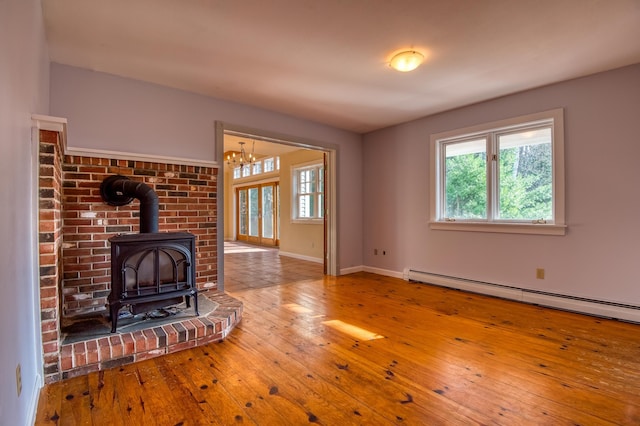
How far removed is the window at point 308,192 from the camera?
272 inches

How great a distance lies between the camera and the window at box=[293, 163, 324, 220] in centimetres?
691

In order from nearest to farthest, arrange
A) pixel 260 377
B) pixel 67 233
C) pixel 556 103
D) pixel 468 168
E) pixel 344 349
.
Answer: pixel 260 377, pixel 344 349, pixel 67 233, pixel 556 103, pixel 468 168

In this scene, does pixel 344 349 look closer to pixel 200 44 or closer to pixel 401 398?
pixel 401 398

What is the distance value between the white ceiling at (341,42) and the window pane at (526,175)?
1.91ft

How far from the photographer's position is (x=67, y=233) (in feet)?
9.19

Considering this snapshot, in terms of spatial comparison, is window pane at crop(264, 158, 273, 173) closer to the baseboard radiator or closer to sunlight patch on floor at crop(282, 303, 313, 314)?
the baseboard radiator

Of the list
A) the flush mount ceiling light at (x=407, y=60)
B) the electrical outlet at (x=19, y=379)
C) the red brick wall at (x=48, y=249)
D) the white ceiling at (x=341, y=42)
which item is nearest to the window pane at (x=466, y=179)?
the white ceiling at (x=341, y=42)

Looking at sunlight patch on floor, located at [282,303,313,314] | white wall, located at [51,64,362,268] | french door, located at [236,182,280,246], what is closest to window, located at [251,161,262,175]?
french door, located at [236,182,280,246]

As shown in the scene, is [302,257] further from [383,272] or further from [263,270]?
[383,272]

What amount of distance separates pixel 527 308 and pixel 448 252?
1163 millimetres

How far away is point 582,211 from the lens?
3322 millimetres

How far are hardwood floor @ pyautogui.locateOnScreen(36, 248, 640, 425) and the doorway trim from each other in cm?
115

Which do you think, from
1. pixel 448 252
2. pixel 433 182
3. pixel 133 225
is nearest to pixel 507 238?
pixel 448 252

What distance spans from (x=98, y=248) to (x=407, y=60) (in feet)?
10.4
